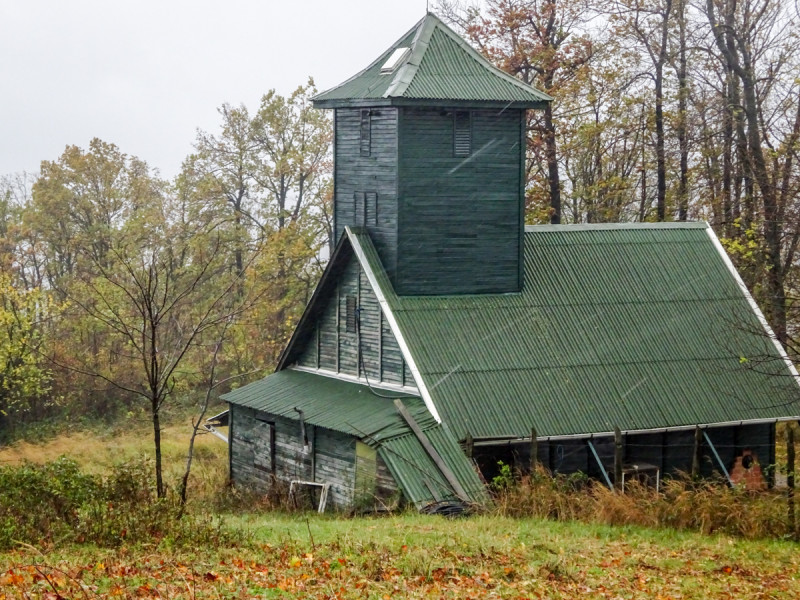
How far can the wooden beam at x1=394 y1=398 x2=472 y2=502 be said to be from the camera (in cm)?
2077

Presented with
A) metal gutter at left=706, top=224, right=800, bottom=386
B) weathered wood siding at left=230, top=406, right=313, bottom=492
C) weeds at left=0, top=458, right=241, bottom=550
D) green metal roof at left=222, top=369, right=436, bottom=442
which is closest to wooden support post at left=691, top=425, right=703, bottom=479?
metal gutter at left=706, top=224, right=800, bottom=386

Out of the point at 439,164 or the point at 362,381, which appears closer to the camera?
the point at 439,164

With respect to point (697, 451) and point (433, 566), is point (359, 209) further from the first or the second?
point (433, 566)

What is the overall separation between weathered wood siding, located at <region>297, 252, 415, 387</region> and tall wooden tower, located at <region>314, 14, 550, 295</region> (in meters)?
0.90

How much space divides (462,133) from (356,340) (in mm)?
5180

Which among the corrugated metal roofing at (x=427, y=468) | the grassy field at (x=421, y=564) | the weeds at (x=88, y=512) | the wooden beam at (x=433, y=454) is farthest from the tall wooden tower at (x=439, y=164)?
the weeds at (x=88, y=512)

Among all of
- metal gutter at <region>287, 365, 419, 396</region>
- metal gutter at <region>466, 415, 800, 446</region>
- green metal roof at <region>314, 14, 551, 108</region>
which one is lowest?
metal gutter at <region>466, 415, 800, 446</region>

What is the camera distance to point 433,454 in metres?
21.4

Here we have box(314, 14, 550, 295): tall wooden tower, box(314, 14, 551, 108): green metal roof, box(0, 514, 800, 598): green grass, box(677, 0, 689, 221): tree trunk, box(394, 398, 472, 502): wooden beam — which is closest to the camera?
box(0, 514, 800, 598): green grass

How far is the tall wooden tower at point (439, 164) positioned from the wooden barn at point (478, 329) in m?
0.04

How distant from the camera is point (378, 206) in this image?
25672mm

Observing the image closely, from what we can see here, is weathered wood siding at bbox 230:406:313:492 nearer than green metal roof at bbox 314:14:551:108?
No

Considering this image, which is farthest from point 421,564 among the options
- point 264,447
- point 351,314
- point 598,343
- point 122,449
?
point 122,449

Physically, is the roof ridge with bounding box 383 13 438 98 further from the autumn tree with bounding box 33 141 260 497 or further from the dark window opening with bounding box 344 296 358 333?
the autumn tree with bounding box 33 141 260 497
